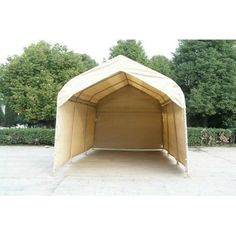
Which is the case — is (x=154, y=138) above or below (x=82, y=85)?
below

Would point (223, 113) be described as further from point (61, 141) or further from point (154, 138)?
point (61, 141)

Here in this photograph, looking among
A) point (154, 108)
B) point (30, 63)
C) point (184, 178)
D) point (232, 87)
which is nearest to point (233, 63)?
point (232, 87)

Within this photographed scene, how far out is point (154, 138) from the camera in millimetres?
12477

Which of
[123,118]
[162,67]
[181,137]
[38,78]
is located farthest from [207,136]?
[38,78]

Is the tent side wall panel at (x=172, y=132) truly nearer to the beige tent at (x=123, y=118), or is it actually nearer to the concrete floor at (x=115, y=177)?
the beige tent at (x=123, y=118)

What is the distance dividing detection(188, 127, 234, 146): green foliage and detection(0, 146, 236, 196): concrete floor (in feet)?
16.1

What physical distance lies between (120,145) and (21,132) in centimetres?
432

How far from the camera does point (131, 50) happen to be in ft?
59.0

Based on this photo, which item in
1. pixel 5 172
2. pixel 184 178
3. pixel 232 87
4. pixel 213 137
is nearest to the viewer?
pixel 184 178

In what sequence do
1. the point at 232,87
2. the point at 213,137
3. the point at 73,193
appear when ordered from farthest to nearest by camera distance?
1. the point at 232,87
2. the point at 213,137
3. the point at 73,193

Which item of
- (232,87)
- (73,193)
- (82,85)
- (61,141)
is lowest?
(73,193)

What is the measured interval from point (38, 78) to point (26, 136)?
3.38m

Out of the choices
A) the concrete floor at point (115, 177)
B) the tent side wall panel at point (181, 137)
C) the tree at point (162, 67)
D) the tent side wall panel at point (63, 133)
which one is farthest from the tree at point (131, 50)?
the tent side wall panel at point (181, 137)

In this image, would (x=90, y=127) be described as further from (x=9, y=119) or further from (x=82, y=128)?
A: (x=9, y=119)
